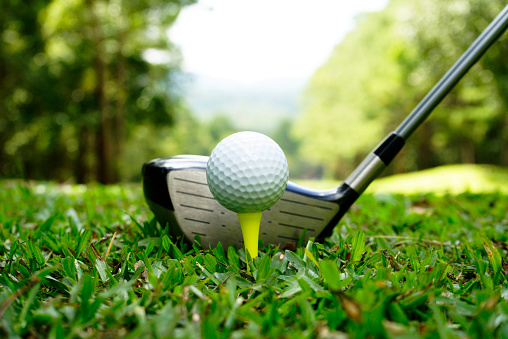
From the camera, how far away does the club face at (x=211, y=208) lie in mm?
1264

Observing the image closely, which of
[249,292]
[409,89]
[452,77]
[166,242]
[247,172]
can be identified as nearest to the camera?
[249,292]

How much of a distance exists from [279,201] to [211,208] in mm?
233

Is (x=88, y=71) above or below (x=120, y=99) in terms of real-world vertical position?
above

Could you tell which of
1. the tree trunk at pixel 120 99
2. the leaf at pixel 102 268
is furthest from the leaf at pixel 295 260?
the tree trunk at pixel 120 99

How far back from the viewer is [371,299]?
712mm

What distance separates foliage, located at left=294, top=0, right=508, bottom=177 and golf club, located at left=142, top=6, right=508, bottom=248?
8.49 m

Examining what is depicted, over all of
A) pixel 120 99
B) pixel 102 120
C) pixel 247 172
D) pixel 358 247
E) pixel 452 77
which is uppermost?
pixel 452 77

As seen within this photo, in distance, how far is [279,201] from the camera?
4.30 feet

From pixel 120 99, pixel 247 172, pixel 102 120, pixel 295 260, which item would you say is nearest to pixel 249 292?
pixel 295 260

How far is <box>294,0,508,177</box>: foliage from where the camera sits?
9.11m

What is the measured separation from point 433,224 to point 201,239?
1108 mm

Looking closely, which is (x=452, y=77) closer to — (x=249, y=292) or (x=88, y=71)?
(x=249, y=292)

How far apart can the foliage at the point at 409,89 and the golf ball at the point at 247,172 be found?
917 centimetres

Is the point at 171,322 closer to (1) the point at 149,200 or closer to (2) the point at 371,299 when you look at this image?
Result: (2) the point at 371,299
